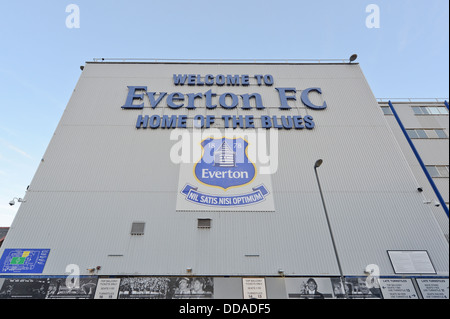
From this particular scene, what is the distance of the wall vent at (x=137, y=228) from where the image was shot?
1548 cm

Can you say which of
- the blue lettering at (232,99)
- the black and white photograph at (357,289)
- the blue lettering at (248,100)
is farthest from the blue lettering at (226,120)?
the black and white photograph at (357,289)

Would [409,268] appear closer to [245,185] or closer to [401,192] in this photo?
[401,192]

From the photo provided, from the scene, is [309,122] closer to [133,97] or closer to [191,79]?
[191,79]

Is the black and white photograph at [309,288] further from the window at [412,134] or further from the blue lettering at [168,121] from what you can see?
the window at [412,134]

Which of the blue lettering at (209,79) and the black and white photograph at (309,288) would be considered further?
the blue lettering at (209,79)

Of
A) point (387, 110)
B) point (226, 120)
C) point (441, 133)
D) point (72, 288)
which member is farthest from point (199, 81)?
point (441, 133)

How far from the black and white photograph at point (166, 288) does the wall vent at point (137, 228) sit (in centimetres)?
263

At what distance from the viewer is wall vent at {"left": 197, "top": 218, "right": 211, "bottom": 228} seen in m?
15.8

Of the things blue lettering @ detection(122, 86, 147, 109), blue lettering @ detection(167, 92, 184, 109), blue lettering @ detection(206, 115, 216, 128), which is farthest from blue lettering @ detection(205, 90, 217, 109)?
blue lettering @ detection(122, 86, 147, 109)

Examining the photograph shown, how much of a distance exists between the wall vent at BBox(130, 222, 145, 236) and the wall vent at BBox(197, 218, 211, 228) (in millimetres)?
3647

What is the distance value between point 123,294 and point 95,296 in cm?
152

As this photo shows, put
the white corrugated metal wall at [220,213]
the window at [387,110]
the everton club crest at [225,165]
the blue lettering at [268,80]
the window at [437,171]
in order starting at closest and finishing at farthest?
the white corrugated metal wall at [220,213]
the everton club crest at [225,165]
the window at [437,171]
the blue lettering at [268,80]
the window at [387,110]

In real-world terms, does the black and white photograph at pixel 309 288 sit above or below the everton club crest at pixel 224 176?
below

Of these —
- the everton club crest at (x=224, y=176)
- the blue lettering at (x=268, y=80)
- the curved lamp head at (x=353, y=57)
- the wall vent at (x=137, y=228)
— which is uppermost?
the curved lamp head at (x=353, y=57)
